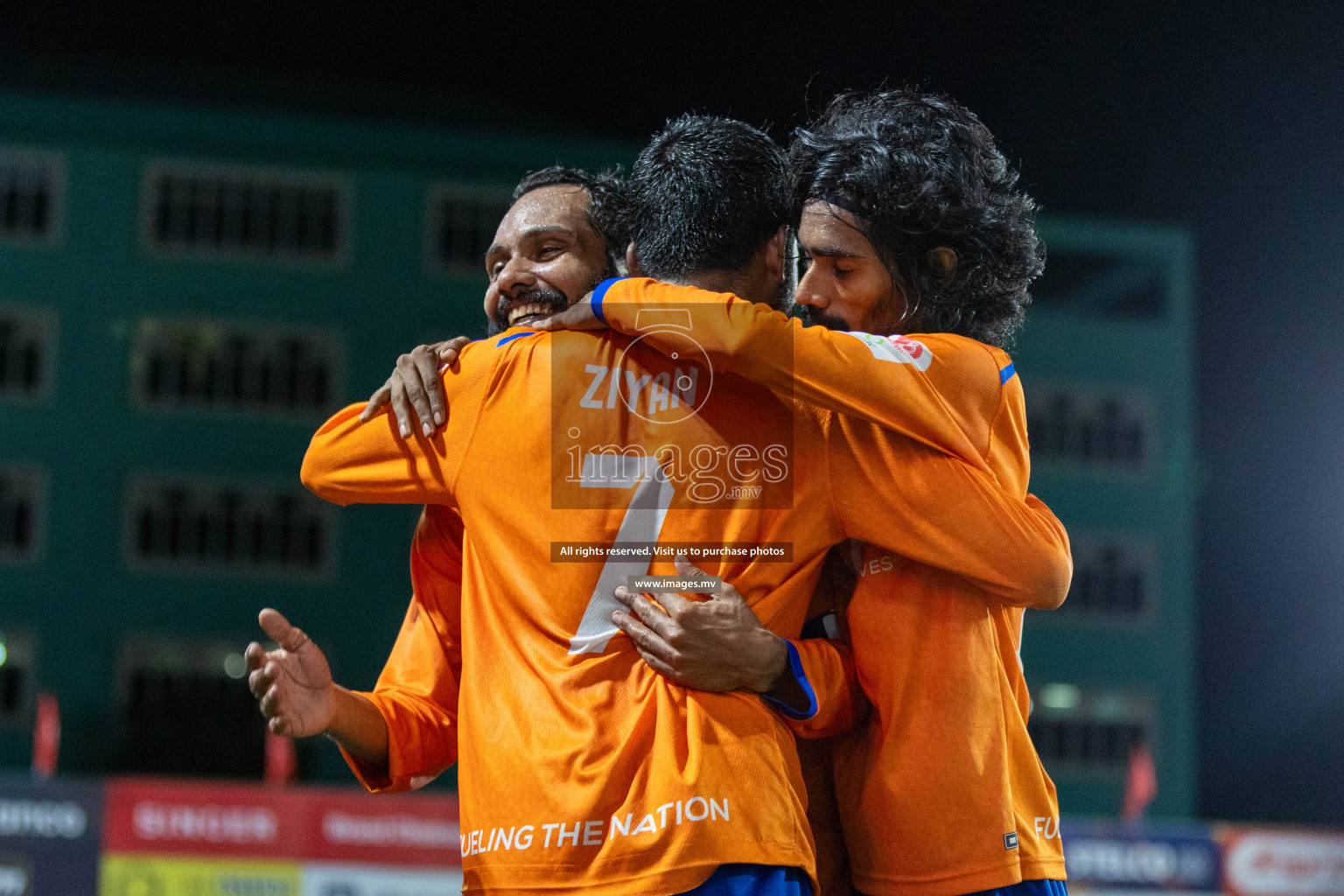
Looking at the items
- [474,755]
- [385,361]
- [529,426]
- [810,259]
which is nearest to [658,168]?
[810,259]

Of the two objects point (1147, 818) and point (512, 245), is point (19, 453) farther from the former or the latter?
point (512, 245)

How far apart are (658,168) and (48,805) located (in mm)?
9144

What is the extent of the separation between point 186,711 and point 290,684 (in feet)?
68.6

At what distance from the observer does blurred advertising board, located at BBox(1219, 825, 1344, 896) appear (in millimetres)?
10781

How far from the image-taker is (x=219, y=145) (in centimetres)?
2352

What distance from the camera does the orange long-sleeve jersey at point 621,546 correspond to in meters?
2.05

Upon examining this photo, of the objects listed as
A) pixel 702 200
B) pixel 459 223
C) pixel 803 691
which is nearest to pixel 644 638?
pixel 803 691

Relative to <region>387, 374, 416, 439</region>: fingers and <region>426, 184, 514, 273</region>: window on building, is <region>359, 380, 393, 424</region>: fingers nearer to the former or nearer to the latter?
<region>387, 374, 416, 439</region>: fingers

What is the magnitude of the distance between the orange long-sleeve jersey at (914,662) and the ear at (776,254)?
10.2 inches

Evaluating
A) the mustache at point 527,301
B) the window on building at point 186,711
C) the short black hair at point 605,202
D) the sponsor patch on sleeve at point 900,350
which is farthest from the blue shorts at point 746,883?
the window on building at point 186,711

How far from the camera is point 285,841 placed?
10422 millimetres

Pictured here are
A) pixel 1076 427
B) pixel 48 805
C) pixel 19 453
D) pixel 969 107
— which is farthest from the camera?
pixel 1076 427

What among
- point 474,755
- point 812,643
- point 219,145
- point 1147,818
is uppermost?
point 219,145

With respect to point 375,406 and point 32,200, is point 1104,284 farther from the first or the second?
point 375,406
